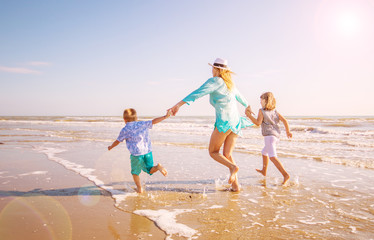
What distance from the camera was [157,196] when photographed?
4.20 meters

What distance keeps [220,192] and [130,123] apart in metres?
1.88

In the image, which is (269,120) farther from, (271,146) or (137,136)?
(137,136)

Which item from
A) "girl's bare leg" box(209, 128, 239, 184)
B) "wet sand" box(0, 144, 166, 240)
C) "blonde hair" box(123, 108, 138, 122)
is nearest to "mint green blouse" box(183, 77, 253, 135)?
"girl's bare leg" box(209, 128, 239, 184)

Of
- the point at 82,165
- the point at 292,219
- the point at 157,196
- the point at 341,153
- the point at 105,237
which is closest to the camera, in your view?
the point at 105,237

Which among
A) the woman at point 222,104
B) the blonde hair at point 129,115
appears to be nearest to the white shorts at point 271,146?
the woman at point 222,104

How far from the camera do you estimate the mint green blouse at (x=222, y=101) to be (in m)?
3.89

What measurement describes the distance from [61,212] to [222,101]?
Answer: 8.74ft

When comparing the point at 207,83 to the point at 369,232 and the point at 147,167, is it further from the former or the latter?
the point at 369,232

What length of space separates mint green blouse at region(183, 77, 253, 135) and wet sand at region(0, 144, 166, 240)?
177 cm

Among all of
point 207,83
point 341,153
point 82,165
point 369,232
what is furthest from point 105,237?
point 341,153

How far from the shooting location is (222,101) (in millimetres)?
4027

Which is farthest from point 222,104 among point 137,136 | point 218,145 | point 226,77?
point 137,136

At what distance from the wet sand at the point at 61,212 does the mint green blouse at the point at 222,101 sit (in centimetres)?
177

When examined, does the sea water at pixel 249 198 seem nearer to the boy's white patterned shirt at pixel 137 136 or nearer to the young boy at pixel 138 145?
the young boy at pixel 138 145
